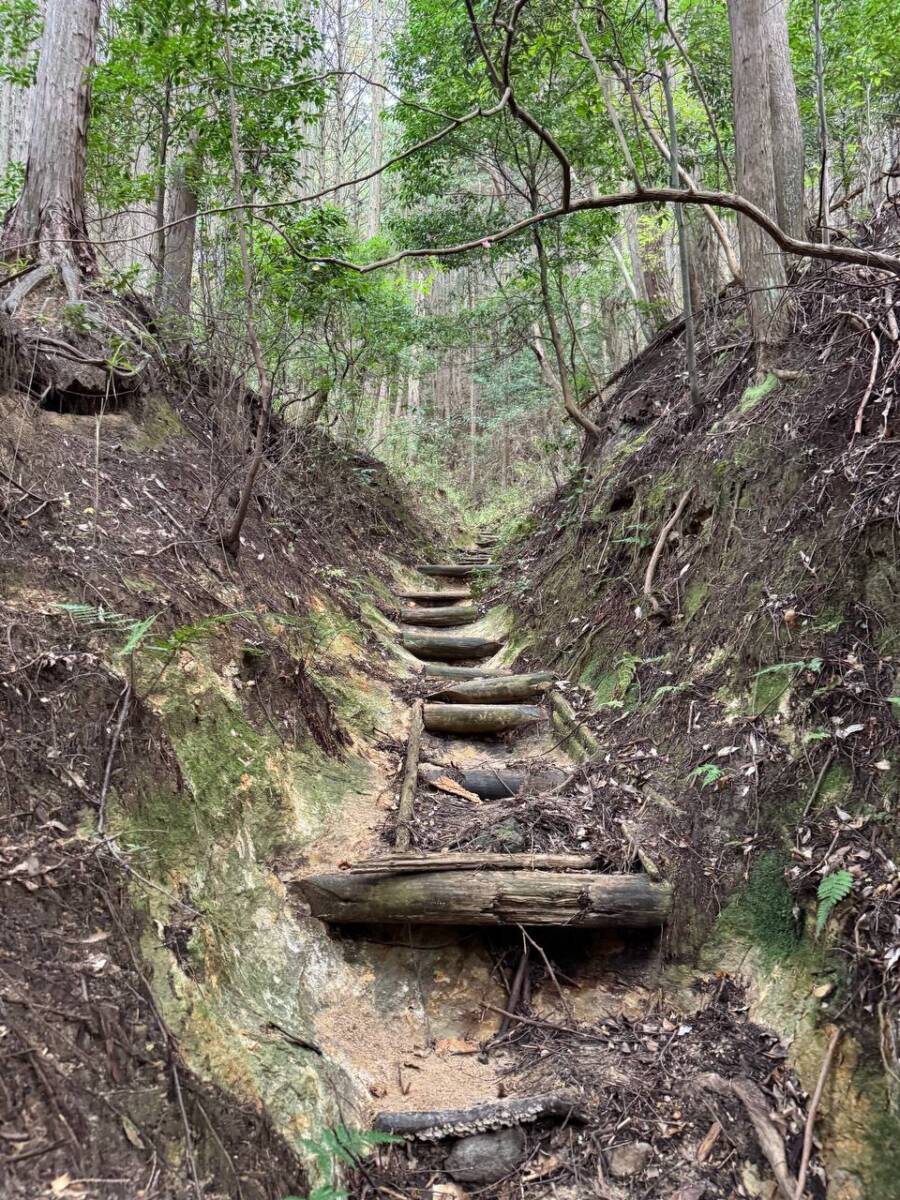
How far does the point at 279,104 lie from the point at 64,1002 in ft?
30.4

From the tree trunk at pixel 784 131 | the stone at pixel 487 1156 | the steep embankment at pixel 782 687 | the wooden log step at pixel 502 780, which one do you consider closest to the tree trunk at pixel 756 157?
the tree trunk at pixel 784 131

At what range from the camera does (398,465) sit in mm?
16797

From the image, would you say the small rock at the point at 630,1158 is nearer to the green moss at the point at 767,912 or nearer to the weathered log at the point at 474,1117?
the weathered log at the point at 474,1117

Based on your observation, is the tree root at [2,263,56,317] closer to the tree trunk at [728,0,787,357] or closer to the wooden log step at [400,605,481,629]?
the wooden log step at [400,605,481,629]

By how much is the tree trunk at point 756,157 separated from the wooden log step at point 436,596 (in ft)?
A: 19.2

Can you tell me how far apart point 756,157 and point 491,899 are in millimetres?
6483

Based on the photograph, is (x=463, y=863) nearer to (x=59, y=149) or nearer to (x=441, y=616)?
(x=441, y=616)

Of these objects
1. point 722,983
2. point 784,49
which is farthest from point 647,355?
point 722,983

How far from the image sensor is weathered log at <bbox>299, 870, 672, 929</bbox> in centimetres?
354

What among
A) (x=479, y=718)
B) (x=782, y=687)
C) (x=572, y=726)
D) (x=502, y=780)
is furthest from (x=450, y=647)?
(x=782, y=687)

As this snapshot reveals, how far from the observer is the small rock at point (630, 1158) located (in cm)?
264

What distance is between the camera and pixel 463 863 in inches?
147

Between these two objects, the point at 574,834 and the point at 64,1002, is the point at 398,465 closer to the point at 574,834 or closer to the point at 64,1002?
the point at 574,834

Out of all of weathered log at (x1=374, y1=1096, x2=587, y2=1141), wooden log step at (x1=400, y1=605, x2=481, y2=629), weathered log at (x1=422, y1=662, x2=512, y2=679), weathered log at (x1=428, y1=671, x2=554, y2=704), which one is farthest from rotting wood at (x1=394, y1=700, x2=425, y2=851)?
wooden log step at (x1=400, y1=605, x2=481, y2=629)
